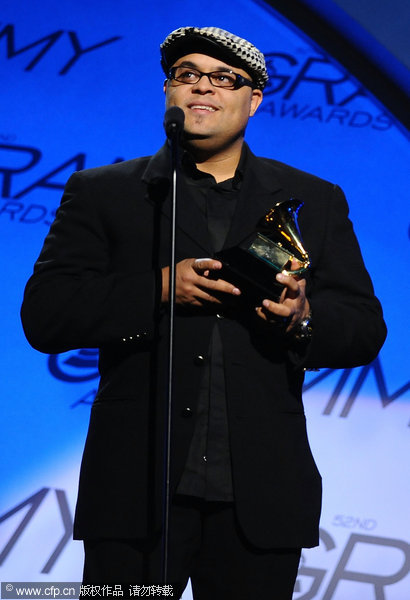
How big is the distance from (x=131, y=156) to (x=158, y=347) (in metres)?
1.81

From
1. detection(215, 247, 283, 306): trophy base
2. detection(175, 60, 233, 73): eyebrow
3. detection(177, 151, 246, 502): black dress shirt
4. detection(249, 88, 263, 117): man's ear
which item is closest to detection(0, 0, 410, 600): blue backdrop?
detection(249, 88, 263, 117): man's ear

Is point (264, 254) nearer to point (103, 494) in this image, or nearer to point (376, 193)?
point (103, 494)

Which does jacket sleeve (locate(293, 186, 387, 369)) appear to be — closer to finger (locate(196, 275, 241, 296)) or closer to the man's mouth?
finger (locate(196, 275, 241, 296))

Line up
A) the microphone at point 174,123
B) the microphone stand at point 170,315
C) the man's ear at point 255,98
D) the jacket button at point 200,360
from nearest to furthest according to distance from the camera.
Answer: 1. the microphone stand at point 170,315
2. the microphone at point 174,123
3. the jacket button at point 200,360
4. the man's ear at point 255,98

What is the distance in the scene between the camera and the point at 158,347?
1903 millimetres

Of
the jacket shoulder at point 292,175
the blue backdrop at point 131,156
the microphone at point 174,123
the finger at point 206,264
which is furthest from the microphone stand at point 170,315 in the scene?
the blue backdrop at point 131,156

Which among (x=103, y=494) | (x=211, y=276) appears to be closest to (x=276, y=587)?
(x=103, y=494)

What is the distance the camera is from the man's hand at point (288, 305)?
5.82ft

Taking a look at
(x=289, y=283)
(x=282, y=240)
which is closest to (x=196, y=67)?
(x=282, y=240)

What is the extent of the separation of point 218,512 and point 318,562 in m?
1.66

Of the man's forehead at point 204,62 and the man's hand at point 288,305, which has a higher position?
the man's forehead at point 204,62

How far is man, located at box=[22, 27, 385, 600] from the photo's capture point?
5.90 ft

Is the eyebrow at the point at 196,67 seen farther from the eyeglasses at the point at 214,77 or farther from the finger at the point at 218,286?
the finger at the point at 218,286

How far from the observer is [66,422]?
3311 mm
